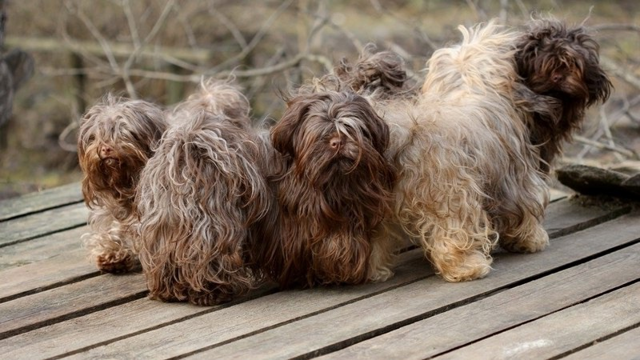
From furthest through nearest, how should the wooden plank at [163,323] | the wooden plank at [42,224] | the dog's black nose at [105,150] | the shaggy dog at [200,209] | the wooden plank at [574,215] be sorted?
the wooden plank at [42,224] → the wooden plank at [574,215] → the dog's black nose at [105,150] → the shaggy dog at [200,209] → the wooden plank at [163,323]

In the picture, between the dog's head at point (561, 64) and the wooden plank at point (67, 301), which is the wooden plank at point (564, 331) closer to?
the dog's head at point (561, 64)

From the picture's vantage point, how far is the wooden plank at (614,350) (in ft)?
11.0

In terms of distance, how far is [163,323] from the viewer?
12.5 ft

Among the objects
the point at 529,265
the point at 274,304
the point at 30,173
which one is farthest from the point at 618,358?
the point at 30,173

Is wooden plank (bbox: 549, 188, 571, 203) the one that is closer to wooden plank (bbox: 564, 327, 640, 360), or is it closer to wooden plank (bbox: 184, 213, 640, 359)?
wooden plank (bbox: 184, 213, 640, 359)

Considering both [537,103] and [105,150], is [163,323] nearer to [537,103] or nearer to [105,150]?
[105,150]

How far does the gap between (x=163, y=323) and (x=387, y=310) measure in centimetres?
84

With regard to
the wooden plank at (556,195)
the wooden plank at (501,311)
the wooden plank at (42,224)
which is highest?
the wooden plank at (42,224)

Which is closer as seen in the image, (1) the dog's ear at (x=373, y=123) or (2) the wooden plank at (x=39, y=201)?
(1) the dog's ear at (x=373, y=123)

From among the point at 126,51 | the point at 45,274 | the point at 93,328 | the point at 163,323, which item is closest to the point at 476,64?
the point at 163,323

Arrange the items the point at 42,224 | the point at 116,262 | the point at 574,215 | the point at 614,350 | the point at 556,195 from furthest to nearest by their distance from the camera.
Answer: the point at 556,195
the point at 42,224
the point at 574,215
the point at 116,262
the point at 614,350

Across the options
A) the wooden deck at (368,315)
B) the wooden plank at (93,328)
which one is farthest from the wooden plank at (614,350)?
the wooden plank at (93,328)

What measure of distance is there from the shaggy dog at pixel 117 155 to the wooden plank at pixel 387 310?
797mm

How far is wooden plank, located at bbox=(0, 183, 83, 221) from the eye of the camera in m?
5.56
